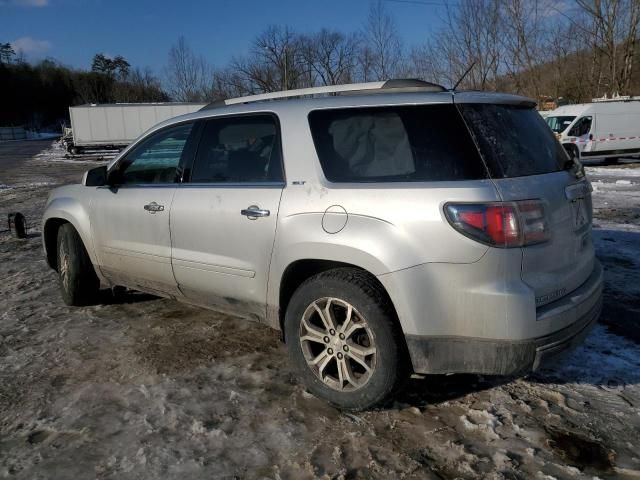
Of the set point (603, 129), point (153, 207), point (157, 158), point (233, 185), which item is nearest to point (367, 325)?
point (233, 185)

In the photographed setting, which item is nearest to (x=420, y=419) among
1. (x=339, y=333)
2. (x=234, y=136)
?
(x=339, y=333)

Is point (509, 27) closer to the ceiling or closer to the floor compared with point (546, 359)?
closer to the ceiling

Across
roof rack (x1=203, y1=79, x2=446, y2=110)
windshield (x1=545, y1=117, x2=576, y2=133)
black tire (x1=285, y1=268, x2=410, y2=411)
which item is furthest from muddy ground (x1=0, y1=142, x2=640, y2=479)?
windshield (x1=545, y1=117, x2=576, y2=133)

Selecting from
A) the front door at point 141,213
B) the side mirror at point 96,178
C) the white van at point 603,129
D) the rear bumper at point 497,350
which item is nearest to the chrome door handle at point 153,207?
the front door at point 141,213

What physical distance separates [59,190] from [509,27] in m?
33.4

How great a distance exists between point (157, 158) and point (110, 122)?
33.5 metres

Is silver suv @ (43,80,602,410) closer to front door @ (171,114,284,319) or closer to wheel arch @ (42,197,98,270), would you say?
front door @ (171,114,284,319)

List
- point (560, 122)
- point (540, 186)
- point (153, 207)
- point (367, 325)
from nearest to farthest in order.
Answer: point (540, 186), point (367, 325), point (153, 207), point (560, 122)

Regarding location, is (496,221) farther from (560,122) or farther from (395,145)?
(560,122)

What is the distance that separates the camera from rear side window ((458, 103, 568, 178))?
2.78 metres

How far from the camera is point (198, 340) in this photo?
14.0ft

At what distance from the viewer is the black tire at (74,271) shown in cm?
489

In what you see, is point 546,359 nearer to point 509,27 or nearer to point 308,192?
point 308,192

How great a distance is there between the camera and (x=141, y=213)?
13.8 ft
